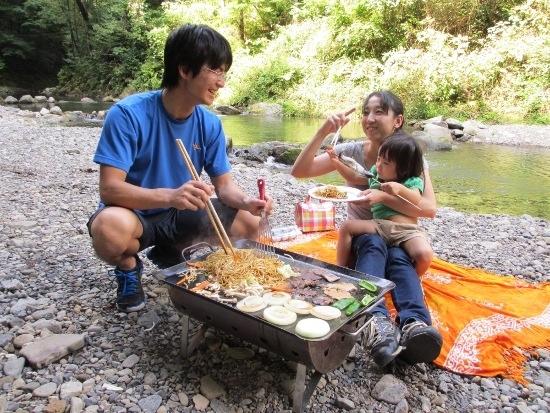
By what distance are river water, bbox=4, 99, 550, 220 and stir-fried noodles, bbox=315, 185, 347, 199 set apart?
449 cm

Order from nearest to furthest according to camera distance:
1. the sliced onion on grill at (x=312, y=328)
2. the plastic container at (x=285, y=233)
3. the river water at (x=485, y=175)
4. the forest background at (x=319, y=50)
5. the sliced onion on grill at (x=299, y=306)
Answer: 1. the sliced onion on grill at (x=312, y=328)
2. the sliced onion on grill at (x=299, y=306)
3. the plastic container at (x=285, y=233)
4. the river water at (x=485, y=175)
5. the forest background at (x=319, y=50)

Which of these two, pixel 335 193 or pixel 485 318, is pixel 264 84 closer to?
pixel 335 193

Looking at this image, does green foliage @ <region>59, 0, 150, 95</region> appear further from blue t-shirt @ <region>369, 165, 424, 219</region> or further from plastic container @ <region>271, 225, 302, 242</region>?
blue t-shirt @ <region>369, 165, 424, 219</region>

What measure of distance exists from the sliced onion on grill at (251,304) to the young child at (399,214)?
3.68 feet

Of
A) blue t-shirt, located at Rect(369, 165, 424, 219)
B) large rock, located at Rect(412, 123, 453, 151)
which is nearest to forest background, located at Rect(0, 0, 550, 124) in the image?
large rock, located at Rect(412, 123, 453, 151)

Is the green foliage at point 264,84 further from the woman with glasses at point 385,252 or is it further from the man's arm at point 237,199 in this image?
the man's arm at point 237,199

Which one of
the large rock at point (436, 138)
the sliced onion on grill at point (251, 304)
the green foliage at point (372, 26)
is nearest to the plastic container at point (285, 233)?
the sliced onion on grill at point (251, 304)

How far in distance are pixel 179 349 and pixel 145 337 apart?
0.24 m

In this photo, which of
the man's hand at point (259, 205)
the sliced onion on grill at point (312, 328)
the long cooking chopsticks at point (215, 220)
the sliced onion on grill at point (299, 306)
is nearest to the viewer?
the sliced onion on grill at point (312, 328)

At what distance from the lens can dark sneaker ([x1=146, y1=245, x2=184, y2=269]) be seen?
3.08 m

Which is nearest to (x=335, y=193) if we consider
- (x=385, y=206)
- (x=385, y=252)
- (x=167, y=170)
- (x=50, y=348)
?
(x=385, y=206)

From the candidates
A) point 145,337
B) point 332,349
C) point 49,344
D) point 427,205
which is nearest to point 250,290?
point 332,349

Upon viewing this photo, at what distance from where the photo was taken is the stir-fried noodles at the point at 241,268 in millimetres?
2258

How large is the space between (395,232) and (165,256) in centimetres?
164
